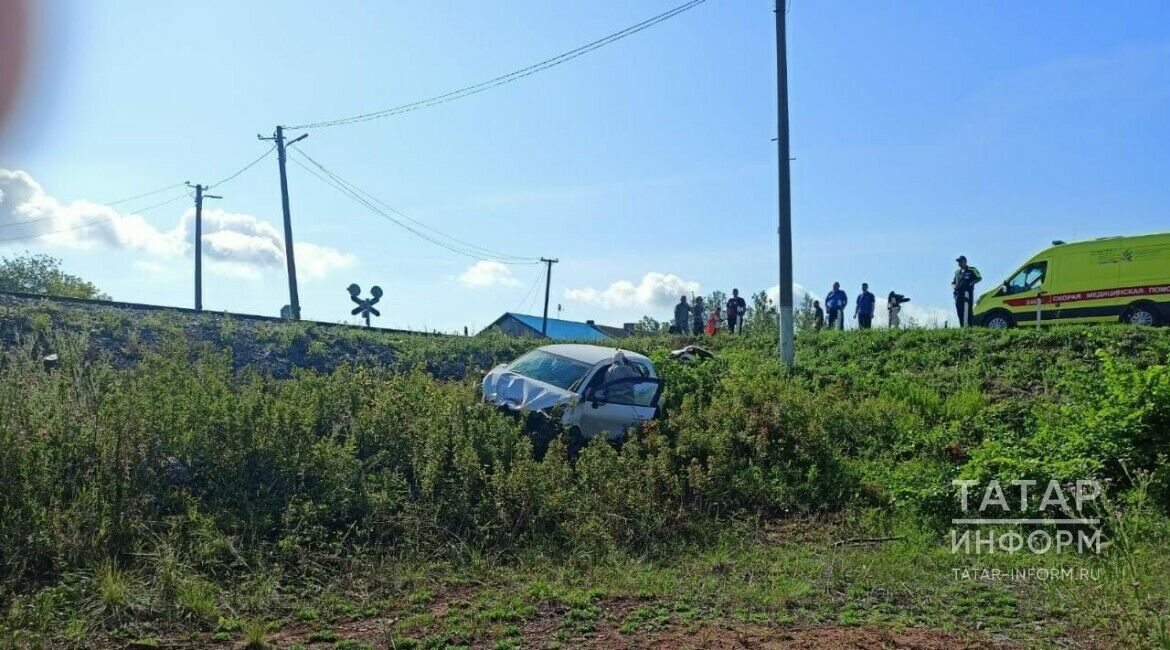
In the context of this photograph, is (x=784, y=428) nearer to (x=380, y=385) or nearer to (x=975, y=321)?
(x=380, y=385)

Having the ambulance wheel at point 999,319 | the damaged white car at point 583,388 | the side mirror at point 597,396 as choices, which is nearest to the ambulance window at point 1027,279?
the ambulance wheel at point 999,319

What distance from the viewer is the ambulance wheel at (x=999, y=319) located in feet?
68.1

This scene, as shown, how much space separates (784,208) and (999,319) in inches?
317

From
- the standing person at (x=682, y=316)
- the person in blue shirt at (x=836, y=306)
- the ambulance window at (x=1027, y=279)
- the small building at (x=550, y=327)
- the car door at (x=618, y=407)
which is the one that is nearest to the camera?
the car door at (x=618, y=407)

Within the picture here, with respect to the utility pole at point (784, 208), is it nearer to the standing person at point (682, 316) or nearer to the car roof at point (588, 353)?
the car roof at point (588, 353)

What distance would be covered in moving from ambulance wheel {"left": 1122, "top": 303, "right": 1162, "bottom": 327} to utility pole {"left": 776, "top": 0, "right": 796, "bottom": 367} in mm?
8372

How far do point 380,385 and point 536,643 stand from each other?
616 cm

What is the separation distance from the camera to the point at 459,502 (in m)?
7.80

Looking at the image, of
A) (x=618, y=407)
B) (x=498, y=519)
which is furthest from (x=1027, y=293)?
(x=498, y=519)

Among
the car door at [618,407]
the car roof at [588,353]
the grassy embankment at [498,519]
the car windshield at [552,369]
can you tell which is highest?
the car roof at [588,353]

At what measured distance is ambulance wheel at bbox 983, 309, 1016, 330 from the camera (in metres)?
20.8

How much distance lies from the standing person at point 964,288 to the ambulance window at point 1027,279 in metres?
0.97

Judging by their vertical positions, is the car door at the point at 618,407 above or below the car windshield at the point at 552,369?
below

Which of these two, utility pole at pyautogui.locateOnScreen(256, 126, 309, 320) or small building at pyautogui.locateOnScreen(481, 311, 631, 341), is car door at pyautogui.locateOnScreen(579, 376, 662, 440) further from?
small building at pyautogui.locateOnScreen(481, 311, 631, 341)
